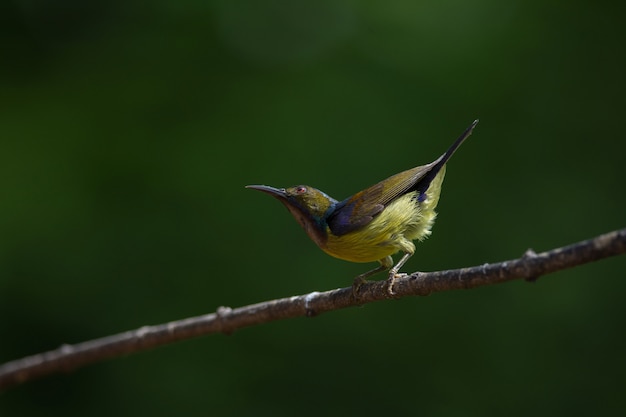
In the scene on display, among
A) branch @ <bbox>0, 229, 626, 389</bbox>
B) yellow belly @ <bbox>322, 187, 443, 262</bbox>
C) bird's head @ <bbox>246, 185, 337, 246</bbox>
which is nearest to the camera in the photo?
Answer: branch @ <bbox>0, 229, 626, 389</bbox>

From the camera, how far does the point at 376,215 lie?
3.57 m

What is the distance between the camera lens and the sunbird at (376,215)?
3.52 metres

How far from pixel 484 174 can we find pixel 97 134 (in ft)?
12.3

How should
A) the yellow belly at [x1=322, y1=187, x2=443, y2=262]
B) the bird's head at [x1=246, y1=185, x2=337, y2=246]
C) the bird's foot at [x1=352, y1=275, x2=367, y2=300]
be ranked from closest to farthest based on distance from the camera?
the bird's foot at [x1=352, y1=275, x2=367, y2=300] → the yellow belly at [x1=322, y1=187, x2=443, y2=262] → the bird's head at [x1=246, y1=185, x2=337, y2=246]

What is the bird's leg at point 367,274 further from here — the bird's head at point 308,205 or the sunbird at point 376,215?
the bird's head at point 308,205

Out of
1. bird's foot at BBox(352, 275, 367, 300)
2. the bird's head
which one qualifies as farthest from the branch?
the bird's head

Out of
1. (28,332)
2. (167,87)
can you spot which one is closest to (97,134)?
(167,87)

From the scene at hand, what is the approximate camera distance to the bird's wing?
11.6 feet

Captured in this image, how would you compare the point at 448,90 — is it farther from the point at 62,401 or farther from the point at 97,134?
the point at 62,401

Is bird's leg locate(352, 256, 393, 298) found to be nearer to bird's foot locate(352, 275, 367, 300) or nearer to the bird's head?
bird's foot locate(352, 275, 367, 300)

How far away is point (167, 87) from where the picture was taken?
6996 mm

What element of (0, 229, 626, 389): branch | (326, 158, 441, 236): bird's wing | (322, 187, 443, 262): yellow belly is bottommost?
(0, 229, 626, 389): branch

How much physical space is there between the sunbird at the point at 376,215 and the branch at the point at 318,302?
1.25ft

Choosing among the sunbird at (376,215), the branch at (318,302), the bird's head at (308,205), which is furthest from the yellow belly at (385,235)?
the branch at (318,302)
